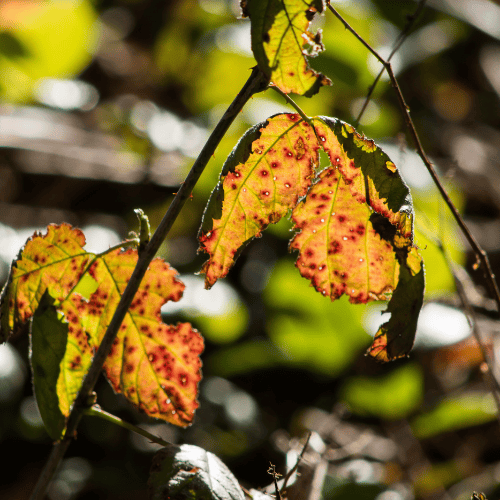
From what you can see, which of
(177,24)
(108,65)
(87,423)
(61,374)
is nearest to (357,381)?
(87,423)

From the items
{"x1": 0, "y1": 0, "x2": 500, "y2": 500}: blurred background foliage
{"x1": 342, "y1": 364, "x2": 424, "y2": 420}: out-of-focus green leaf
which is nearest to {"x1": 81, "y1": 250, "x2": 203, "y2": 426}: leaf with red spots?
{"x1": 0, "y1": 0, "x2": 500, "y2": 500}: blurred background foliage

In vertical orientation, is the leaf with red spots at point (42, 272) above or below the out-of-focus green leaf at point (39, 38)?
below

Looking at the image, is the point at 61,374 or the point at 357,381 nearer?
the point at 61,374

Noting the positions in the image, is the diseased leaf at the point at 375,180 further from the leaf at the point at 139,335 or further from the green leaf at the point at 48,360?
the green leaf at the point at 48,360

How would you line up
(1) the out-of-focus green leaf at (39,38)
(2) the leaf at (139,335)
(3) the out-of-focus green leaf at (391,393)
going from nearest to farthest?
(2) the leaf at (139,335), (3) the out-of-focus green leaf at (391,393), (1) the out-of-focus green leaf at (39,38)

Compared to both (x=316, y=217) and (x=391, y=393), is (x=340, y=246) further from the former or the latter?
(x=391, y=393)

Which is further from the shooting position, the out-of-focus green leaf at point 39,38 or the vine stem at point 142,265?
the out-of-focus green leaf at point 39,38

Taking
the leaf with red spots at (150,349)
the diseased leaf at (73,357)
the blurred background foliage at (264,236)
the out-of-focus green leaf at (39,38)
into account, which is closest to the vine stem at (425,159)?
the blurred background foliage at (264,236)

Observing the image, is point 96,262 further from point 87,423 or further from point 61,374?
point 87,423
